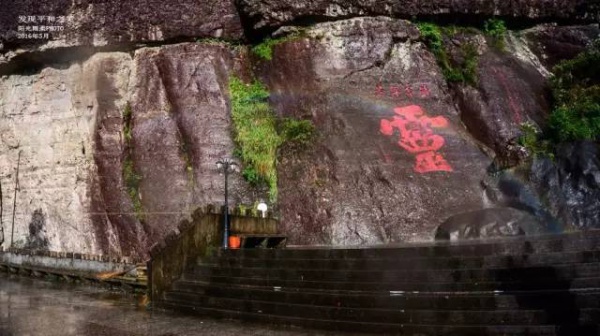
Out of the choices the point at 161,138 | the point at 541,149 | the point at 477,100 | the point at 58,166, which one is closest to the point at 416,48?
the point at 477,100

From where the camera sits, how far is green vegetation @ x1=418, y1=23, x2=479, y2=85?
1720 cm

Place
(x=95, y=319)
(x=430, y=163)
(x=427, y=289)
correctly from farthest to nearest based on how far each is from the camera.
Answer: (x=430, y=163) < (x=95, y=319) < (x=427, y=289)

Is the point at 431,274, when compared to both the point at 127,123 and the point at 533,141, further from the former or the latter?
the point at 127,123

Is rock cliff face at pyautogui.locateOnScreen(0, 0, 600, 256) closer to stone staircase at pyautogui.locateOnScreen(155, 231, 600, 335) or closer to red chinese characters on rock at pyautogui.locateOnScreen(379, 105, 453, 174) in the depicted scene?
red chinese characters on rock at pyautogui.locateOnScreen(379, 105, 453, 174)

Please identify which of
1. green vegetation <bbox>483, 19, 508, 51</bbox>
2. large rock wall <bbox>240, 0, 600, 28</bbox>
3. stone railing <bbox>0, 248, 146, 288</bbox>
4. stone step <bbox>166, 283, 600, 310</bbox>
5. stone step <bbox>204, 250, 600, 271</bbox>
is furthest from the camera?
green vegetation <bbox>483, 19, 508, 51</bbox>

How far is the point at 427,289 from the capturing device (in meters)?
6.46

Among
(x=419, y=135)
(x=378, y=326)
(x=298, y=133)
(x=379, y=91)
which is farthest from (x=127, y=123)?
(x=378, y=326)

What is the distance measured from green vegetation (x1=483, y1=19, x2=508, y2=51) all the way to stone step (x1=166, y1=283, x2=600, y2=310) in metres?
14.2

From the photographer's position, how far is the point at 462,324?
5.84 m

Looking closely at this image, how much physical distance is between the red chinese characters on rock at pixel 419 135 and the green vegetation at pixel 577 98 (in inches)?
121

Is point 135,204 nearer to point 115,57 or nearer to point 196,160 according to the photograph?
point 196,160

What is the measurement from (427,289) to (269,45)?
42.9ft

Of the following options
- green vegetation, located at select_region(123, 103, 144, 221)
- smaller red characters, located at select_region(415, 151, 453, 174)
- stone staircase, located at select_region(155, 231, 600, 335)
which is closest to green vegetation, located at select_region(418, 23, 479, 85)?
smaller red characters, located at select_region(415, 151, 453, 174)

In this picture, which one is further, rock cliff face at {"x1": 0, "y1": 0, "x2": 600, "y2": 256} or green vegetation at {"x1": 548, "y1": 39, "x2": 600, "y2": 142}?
green vegetation at {"x1": 548, "y1": 39, "x2": 600, "y2": 142}
